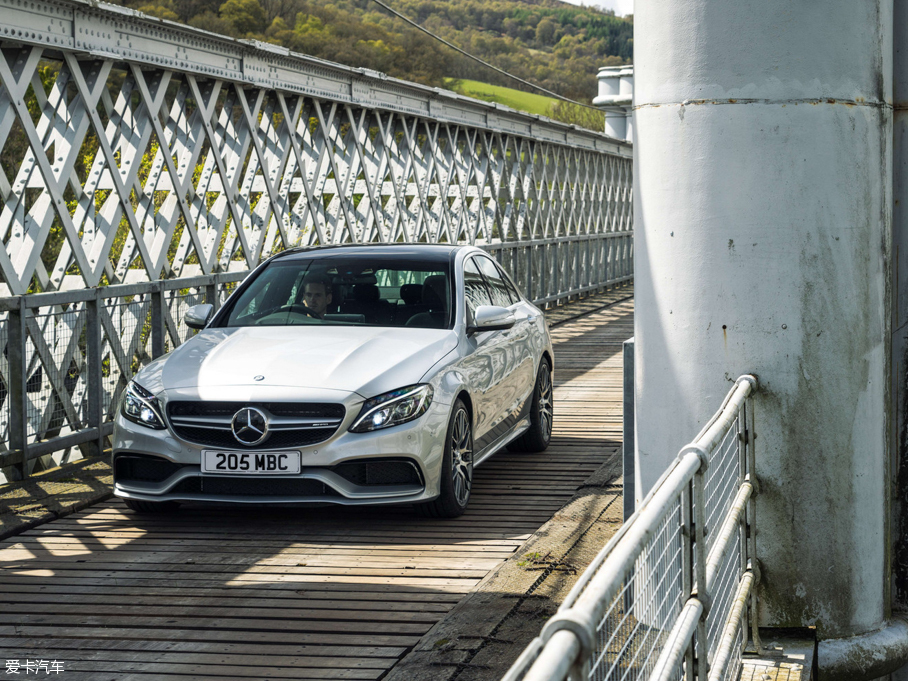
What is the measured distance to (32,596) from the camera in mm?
5477

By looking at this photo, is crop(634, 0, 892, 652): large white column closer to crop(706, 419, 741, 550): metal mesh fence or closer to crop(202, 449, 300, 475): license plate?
crop(706, 419, 741, 550): metal mesh fence

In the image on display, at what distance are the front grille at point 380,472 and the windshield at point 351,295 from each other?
4.14ft

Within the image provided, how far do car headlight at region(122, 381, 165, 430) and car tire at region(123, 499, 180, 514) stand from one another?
0.50 metres

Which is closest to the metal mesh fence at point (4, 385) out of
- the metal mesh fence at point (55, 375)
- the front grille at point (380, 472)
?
the metal mesh fence at point (55, 375)

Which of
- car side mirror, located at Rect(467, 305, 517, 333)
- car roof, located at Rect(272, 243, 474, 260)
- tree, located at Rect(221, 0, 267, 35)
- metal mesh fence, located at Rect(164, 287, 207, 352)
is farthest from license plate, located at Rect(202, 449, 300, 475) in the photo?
tree, located at Rect(221, 0, 267, 35)

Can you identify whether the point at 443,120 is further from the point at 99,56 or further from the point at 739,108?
the point at 739,108

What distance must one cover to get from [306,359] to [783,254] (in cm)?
301

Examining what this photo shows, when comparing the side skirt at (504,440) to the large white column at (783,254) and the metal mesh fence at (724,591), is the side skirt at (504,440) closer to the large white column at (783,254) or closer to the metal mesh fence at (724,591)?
the large white column at (783,254)

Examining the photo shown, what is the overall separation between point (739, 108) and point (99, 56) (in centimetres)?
593

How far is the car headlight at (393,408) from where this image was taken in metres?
6.41

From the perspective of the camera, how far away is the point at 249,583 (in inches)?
222

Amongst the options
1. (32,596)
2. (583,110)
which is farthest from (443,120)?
(583,110)

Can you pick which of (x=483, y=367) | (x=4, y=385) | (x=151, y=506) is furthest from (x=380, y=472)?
(x=4, y=385)

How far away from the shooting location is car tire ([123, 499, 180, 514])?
6949mm
